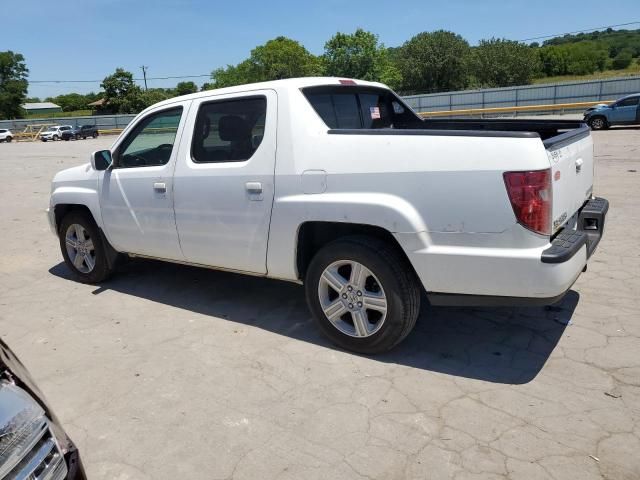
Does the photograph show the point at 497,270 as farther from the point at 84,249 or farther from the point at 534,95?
the point at 534,95

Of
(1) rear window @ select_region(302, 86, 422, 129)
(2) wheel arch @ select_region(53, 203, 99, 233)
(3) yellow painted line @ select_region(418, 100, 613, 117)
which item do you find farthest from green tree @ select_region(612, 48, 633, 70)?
(2) wheel arch @ select_region(53, 203, 99, 233)

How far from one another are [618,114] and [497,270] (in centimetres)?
2074

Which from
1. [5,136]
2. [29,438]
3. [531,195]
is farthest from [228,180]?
[5,136]

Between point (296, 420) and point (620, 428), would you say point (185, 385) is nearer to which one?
point (296, 420)

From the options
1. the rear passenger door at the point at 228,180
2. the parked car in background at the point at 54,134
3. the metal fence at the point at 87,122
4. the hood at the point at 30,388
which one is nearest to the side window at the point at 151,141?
the rear passenger door at the point at 228,180

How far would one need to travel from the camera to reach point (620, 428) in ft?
9.48

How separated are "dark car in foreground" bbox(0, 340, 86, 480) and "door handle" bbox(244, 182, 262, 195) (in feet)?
7.29

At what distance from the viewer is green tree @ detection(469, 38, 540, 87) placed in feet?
242

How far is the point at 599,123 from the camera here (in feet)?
69.7

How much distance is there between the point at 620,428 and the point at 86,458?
9.41ft

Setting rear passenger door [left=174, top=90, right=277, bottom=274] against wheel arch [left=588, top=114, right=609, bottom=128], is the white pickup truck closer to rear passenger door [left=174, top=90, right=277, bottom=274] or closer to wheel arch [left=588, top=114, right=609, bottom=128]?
rear passenger door [left=174, top=90, right=277, bottom=274]

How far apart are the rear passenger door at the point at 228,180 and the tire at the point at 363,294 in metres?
0.56

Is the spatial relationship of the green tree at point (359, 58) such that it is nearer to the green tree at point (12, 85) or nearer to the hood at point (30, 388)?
the green tree at point (12, 85)

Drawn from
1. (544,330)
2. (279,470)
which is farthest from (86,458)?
(544,330)
